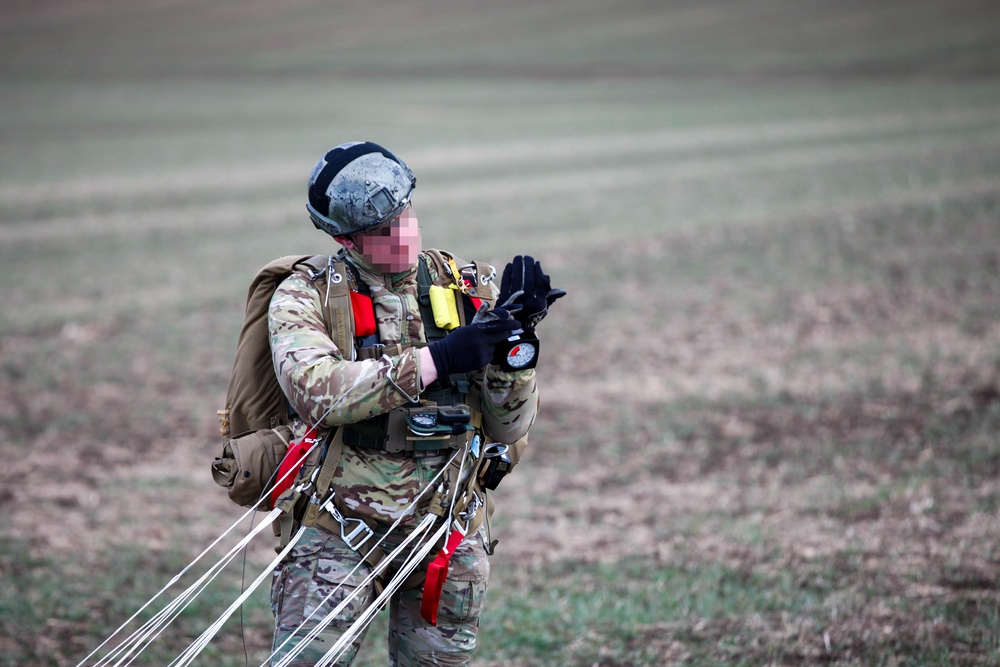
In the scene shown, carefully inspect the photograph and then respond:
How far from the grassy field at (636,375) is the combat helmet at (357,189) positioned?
2919 millimetres

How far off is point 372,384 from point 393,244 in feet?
1.78

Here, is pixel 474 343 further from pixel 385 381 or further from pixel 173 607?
pixel 173 607

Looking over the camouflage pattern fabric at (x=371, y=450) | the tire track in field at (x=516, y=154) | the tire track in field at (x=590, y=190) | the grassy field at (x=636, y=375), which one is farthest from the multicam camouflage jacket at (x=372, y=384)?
the tire track in field at (x=516, y=154)

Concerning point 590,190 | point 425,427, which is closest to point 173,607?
point 425,427

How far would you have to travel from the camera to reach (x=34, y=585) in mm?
6613

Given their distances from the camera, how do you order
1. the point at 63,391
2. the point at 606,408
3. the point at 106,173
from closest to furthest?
1. the point at 606,408
2. the point at 63,391
3. the point at 106,173

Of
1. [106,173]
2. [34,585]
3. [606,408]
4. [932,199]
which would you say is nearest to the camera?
[34,585]

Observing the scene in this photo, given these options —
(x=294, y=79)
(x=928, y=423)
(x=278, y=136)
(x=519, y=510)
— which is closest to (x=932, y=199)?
(x=928, y=423)

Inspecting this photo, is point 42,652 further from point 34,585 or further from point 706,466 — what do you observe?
point 706,466

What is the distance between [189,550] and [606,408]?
4522 millimetres

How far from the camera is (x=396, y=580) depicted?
3590mm

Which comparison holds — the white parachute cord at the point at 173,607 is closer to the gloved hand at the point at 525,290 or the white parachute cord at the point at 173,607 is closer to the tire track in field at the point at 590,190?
the gloved hand at the point at 525,290

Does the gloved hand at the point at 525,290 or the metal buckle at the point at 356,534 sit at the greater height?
the gloved hand at the point at 525,290

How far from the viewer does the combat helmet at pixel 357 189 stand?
3.49 metres
